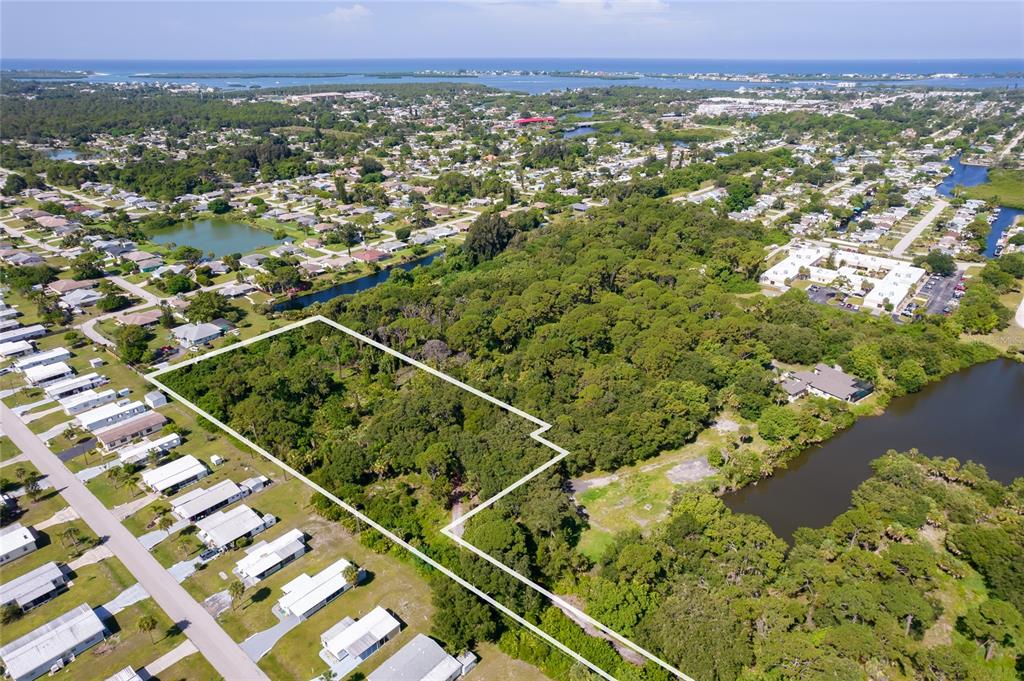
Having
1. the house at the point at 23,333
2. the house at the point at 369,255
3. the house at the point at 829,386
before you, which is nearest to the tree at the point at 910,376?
the house at the point at 829,386

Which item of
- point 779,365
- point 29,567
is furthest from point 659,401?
point 29,567

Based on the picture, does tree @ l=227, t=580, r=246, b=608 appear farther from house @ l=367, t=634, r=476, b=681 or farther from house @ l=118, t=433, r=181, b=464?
house @ l=118, t=433, r=181, b=464

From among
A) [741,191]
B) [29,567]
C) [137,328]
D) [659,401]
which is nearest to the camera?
[29,567]

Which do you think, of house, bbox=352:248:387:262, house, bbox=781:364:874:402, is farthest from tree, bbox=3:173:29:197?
house, bbox=781:364:874:402

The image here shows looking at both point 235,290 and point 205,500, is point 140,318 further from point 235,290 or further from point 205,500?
point 205,500

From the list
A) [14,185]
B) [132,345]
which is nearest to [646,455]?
[132,345]

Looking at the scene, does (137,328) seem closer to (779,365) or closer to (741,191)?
(779,365)
